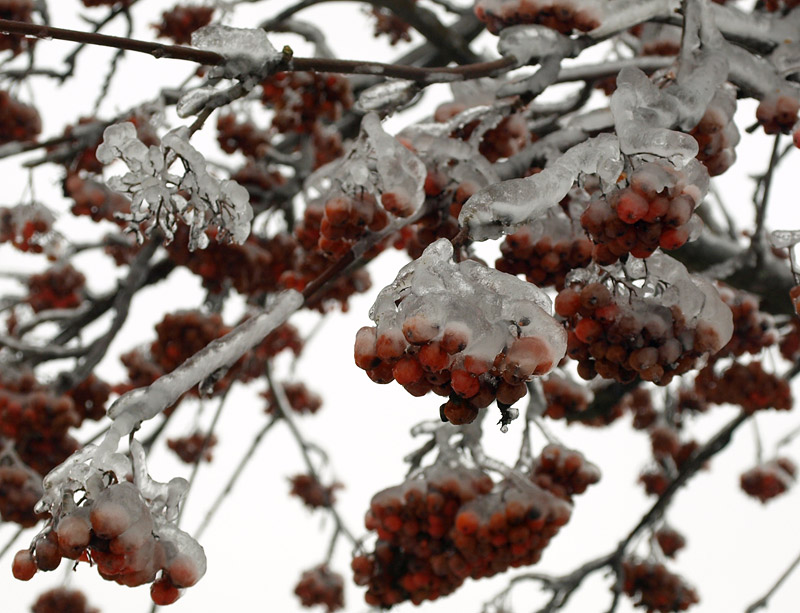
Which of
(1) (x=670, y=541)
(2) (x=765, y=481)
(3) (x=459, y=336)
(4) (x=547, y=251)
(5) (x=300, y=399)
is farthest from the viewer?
(5) (x=300, y=399)

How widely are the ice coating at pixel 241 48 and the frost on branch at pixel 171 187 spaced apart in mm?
129

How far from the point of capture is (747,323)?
219 centimetres

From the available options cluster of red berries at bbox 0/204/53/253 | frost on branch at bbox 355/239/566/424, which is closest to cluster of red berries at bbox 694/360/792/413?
frost on branch at bbox 355/239/566/424

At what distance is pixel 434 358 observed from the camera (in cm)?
82

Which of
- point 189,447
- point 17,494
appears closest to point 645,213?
point 17,494

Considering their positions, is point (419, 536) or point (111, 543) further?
point (419, 536)

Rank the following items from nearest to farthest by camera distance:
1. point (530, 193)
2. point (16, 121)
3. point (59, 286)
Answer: point (530, 193) < point (16, 121) < point (59, 286)

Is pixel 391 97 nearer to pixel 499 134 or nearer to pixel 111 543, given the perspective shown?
pixel 499 134

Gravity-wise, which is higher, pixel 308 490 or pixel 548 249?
pixel 308 490

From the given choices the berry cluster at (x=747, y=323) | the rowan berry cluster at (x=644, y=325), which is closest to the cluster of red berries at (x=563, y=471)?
the berry cluster at (x=747, y=323)

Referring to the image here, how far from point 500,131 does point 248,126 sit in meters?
1.31

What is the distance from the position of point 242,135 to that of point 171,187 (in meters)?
1.49

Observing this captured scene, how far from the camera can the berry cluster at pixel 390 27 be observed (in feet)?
13.0

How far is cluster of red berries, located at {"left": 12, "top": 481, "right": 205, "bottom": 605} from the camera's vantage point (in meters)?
0.94
